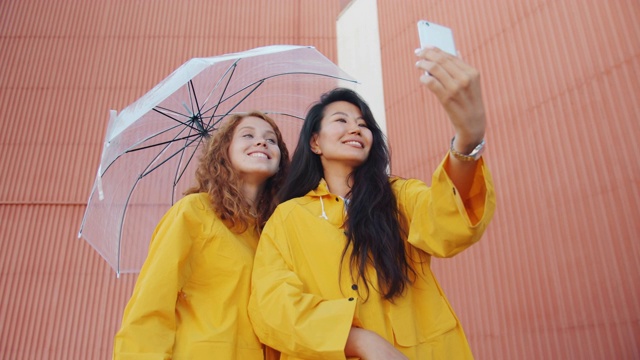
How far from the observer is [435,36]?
132 cm

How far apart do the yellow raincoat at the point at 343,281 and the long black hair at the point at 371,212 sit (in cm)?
4

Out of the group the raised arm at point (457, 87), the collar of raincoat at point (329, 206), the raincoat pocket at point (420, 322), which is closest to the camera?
the raised arm at point (457, 87)

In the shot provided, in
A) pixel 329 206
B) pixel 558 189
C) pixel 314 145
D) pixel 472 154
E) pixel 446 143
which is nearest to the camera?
pixel 472 154

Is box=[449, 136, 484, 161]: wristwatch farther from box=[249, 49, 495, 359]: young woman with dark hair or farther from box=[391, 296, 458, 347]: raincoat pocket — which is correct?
box=[391, 296, 458, 347]: raincoat pocket

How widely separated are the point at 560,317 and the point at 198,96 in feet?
12.6

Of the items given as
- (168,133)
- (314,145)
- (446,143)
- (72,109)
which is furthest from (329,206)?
(72,109)

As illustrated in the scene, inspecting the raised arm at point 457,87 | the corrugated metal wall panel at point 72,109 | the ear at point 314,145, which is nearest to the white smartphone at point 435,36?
the raised arm at point 457,87

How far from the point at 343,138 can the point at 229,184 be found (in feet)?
2.22

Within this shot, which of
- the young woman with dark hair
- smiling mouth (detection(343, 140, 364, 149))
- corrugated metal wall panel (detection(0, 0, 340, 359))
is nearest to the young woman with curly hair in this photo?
the young woman with dark hair

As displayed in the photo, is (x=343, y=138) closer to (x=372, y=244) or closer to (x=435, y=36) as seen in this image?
(x=372, y=244)

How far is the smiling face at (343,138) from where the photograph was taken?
2137 mm

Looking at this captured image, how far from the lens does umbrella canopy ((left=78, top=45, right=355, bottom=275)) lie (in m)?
3.08

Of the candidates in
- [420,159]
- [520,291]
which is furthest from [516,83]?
[520,291]

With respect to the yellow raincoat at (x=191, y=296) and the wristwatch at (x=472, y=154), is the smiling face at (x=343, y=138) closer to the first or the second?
the yellow raincoat at (x=191, y=296)
